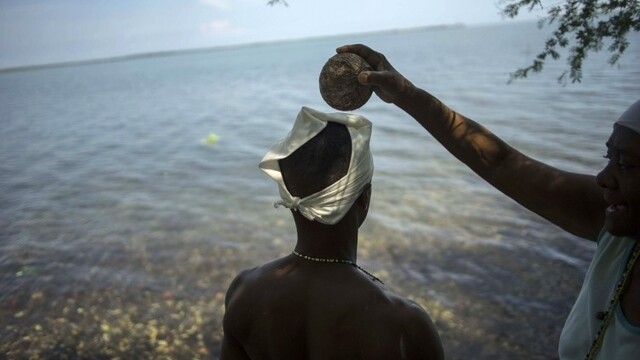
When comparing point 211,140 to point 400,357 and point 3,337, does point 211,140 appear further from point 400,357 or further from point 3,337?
point 400,357

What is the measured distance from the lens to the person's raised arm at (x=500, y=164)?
248cm

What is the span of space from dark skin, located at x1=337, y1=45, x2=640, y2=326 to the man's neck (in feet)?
2.70

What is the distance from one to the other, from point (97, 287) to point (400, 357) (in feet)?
20.5

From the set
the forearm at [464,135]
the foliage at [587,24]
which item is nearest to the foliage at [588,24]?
the foliage at [587,24]

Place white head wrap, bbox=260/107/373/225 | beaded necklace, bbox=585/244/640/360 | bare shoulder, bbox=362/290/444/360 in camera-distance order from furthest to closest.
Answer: white head wrap, bbox=260/107/373/225 → beaded necklace, bbox=585/244/640/360 → bare shoulder, bbox=362/290/444/360

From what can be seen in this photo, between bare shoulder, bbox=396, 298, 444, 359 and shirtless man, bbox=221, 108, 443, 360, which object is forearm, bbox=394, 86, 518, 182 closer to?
shirtless man, bbox=221, 108, 443, 360

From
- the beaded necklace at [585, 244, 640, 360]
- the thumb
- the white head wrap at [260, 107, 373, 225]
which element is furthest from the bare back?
the thumb

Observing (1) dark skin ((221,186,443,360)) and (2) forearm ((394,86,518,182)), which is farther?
(2) forearm ((394,86,518,182))

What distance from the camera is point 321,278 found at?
Result: 2.09m

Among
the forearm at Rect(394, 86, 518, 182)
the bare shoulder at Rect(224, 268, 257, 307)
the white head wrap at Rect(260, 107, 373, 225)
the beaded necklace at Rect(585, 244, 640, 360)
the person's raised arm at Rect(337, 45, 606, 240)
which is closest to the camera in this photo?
the beaded necklace at Rect(585, 244, 640, 360)

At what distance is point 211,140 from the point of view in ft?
62.2

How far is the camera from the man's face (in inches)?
74.6

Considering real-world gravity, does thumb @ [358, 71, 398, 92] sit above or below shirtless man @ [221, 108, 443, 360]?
above

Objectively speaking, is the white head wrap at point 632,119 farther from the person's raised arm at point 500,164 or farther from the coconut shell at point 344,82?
the coconut shell at point 344,82
